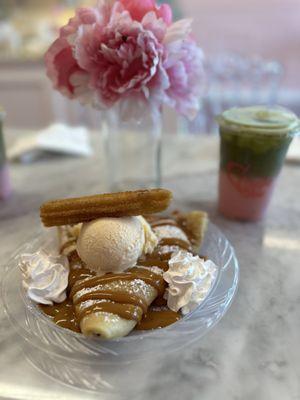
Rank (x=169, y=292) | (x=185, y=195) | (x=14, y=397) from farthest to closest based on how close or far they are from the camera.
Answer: (x=185, y=195), (x=169, y=292), (x=14, y=397)

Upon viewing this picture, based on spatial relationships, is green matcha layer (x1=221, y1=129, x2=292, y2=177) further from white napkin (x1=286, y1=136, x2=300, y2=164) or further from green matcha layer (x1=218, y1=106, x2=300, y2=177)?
white napkin (x1=286, y1=136, x2=300, y2=164)

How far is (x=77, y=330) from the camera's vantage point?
0.59 metres

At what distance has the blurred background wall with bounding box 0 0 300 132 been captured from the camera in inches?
91.4

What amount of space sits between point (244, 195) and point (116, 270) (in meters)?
0.40

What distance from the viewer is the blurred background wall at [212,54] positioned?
2.32 metres

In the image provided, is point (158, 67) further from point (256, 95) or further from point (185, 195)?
point (256, 95)

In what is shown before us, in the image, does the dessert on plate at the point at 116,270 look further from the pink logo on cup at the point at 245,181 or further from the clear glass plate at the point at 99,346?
the pink logo on cup at the point at 245,181

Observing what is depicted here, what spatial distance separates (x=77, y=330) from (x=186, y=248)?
0.26 meters

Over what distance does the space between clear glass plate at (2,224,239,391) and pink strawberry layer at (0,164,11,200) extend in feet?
1.61

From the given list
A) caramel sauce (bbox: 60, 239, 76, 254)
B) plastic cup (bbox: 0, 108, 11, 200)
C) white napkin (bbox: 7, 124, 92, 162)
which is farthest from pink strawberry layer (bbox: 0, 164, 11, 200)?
caramel sauce (bbox: 60, 239, 76, 254)

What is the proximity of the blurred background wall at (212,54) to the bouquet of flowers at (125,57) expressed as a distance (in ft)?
4.68

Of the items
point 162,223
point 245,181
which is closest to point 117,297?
point 162,223

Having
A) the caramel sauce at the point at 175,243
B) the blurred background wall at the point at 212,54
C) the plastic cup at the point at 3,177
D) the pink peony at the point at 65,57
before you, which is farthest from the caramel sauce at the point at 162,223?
the blurred background wall at the point at 212,54

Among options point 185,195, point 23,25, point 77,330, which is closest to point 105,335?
point 77,330
